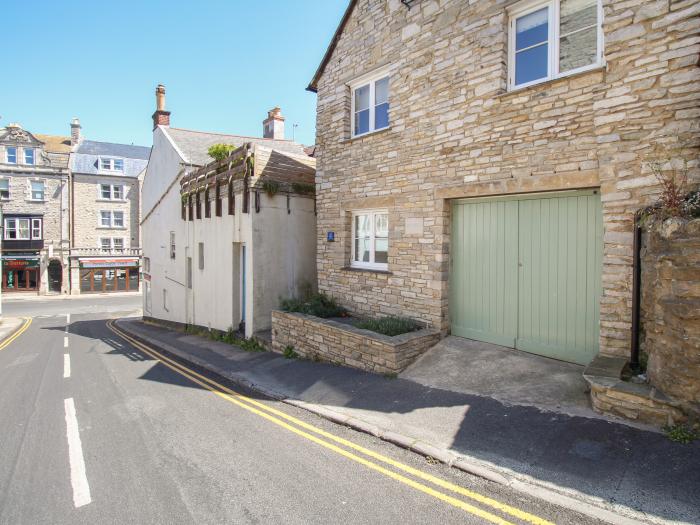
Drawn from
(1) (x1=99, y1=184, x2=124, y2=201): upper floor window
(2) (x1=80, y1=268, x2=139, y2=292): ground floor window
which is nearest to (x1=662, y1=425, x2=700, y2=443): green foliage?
(2) (x1=80, y1=268, x2=139, y2=292): ground floor window

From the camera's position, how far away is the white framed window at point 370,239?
381 inches

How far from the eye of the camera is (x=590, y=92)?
6.07 metres

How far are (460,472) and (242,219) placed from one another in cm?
924

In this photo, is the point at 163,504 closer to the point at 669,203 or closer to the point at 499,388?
the point at 499,388

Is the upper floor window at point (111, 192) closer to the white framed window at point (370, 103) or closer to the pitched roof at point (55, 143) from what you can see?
the pitched roof at point (55, 143)

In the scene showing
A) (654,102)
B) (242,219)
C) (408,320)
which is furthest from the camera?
(242,219)

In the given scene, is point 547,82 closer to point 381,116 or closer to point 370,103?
point 381,116

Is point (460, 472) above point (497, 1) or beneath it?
beneath

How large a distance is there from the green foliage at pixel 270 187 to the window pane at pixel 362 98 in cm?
296

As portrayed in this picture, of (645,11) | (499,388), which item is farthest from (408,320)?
(645,11)

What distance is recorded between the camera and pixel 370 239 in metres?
9.98

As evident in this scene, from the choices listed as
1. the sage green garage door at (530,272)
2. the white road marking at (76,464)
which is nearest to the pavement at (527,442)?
the sage green garage door at (530,272)

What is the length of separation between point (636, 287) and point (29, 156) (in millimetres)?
45418

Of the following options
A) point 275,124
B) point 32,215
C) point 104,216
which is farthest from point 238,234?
point 32,215
